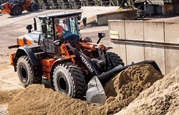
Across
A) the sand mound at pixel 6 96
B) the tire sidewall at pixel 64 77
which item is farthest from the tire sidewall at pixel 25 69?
the tire sidewall at pixel 64 77

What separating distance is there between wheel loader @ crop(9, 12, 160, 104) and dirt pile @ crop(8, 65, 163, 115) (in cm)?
34

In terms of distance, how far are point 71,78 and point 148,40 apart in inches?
161

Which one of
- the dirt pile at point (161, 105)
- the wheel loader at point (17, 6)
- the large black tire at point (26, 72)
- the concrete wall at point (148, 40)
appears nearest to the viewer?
the dirt pile at point (161, 105)

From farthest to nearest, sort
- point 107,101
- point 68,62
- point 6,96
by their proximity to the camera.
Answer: point 6,96 < point 68,62 < point 107,101

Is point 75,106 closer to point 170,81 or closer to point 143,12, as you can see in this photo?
point 170,81

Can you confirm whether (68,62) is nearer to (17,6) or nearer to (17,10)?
(17,6)

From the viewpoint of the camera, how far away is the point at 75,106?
891 cm

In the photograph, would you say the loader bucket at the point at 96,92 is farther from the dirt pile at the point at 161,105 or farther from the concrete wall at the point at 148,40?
the concrete wall at the point at 148,40

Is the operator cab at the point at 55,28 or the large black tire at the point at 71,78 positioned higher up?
the operator cab at the point at 55,28

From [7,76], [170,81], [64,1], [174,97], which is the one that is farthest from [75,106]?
[64,1]

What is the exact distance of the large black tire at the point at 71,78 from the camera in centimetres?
958

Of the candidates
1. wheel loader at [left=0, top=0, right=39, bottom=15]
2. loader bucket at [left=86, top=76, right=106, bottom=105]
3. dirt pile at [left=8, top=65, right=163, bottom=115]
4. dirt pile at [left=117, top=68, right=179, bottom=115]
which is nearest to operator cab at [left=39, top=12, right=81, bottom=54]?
dirt pile at [left=8, top=65, right=163, bottom=115]

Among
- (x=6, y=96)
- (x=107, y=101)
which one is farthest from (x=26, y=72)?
(x=107, y=101)

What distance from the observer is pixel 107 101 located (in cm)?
877
